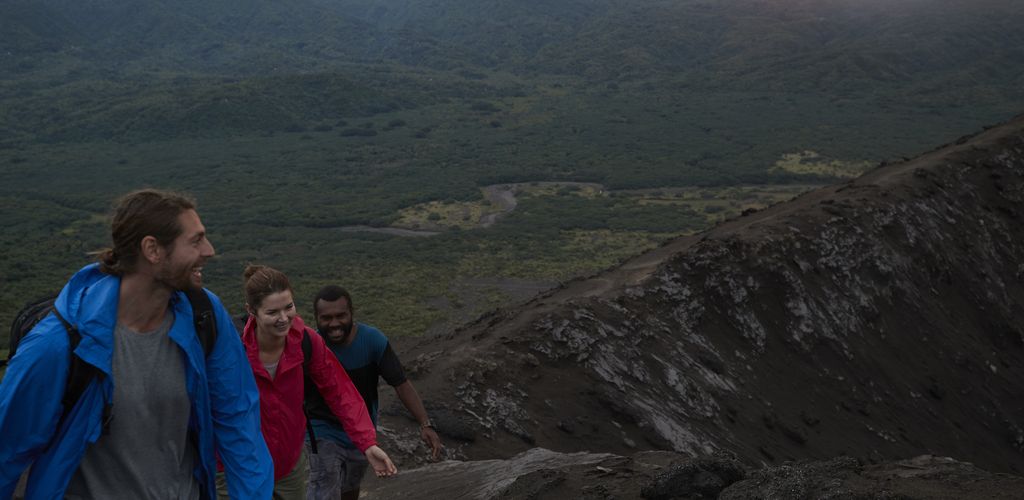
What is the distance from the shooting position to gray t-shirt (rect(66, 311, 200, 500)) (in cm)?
361

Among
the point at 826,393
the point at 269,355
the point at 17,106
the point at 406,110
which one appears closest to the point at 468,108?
the point at 406,110

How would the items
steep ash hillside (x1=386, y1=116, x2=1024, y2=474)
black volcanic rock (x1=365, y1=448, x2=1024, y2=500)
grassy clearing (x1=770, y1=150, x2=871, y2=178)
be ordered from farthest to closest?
grassy clearing (x1=770, y1=150, x2=871, y2=178)
steep ash hillside (x1=386, y1=116, x2=1024, y2=474)
black volcanic rock (x1=365, y1=448, x2=1024, y2=500)

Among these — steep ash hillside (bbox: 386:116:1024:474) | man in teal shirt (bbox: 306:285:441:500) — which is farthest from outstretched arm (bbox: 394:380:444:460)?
steep ash hillside (bbox: 386:116:1024:474)

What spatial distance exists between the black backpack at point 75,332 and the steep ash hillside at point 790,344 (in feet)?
26.7

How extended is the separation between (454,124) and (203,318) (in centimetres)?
11197

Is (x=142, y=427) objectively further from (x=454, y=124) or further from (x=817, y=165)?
(x=454, y=124)

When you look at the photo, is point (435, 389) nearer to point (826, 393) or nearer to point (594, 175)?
point (826, 393)

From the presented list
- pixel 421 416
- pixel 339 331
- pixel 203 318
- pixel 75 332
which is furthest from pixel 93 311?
pixel 421 416

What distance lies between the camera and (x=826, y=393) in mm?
19141

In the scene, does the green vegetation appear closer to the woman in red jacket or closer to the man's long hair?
the woman in red jacket

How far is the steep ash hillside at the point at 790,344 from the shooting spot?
14695 millimetres

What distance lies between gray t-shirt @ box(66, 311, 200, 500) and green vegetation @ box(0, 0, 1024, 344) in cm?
3576

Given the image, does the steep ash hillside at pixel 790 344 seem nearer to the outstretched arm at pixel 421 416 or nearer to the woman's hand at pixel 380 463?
the outstretched arm at pixel 421 416

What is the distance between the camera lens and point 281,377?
5211 mm
